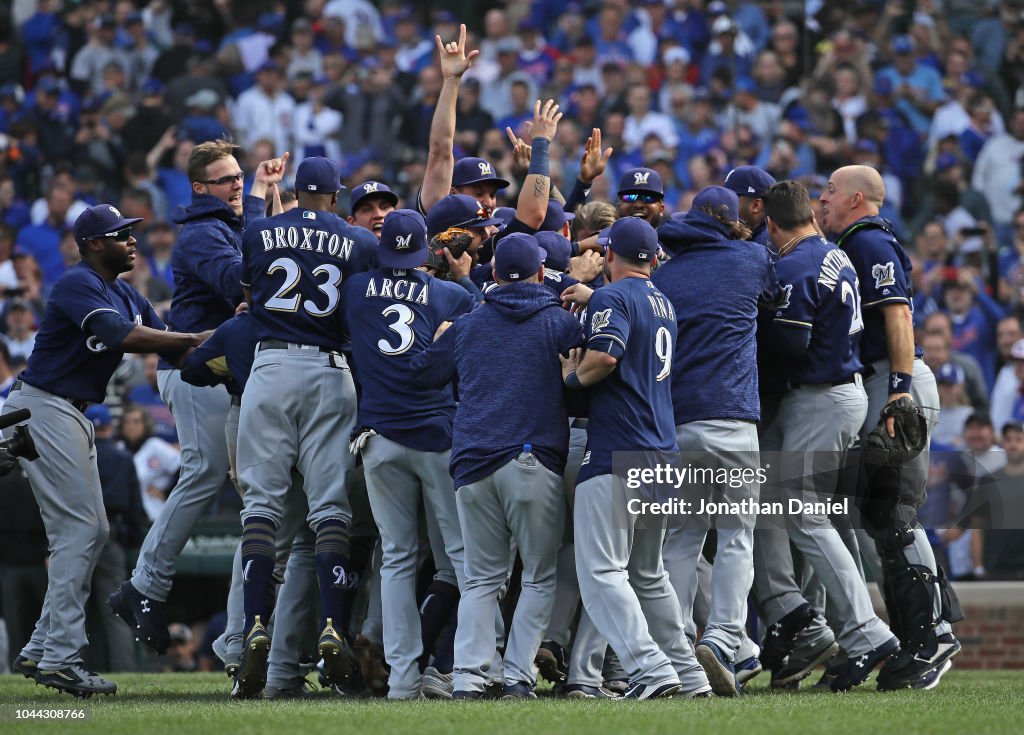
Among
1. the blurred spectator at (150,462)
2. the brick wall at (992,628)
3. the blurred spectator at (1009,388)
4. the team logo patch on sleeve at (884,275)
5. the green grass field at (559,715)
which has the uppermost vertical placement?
the team logo patch on sleeve at (884,275)

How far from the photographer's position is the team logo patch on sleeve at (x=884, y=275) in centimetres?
773

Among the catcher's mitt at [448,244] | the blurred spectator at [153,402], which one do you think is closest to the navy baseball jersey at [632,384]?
the catcher's mitt at [448,244]

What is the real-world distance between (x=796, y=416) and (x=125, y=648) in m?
5.61

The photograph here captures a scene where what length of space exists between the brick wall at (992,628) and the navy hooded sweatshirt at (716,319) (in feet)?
12.9

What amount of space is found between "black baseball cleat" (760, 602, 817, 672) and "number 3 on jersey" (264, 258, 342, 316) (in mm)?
2754

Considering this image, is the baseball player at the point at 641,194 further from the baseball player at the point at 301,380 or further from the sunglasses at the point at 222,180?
the sunglasses at the point at 222,180

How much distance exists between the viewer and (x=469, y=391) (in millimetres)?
7066

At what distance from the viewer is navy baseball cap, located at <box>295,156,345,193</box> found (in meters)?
7.65

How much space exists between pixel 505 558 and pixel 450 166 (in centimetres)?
266

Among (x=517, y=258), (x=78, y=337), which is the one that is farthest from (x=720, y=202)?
(x=78, y=337)

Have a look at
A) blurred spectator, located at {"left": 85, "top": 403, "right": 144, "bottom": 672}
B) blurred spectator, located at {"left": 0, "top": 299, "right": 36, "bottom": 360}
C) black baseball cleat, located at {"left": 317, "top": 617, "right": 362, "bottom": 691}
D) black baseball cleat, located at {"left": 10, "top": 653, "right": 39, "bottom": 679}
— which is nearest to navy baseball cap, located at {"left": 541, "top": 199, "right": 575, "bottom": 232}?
black baseball cleat, located at {"left": 317, "top": 617, "right": 362, "bottom": 691}

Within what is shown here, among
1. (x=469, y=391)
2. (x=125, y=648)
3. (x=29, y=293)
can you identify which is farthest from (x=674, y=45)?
(x=469, y=391)

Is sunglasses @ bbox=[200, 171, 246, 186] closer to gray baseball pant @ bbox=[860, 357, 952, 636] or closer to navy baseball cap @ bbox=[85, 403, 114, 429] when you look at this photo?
gray baseball pant @ bbox=[860, 357, 952, 636]

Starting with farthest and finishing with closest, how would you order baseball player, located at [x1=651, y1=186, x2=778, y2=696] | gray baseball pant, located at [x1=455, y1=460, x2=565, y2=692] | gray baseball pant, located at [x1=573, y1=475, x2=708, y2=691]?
1. baseball player, located at [x1=651, y1=186, x2=778, y2=696]
2. gray baseball pant, located at [x1=455, y1=460, x2=565, y2=692]
3. gray baseball pant, located at [x1=573, y1=475, x2=708, y2=691]
